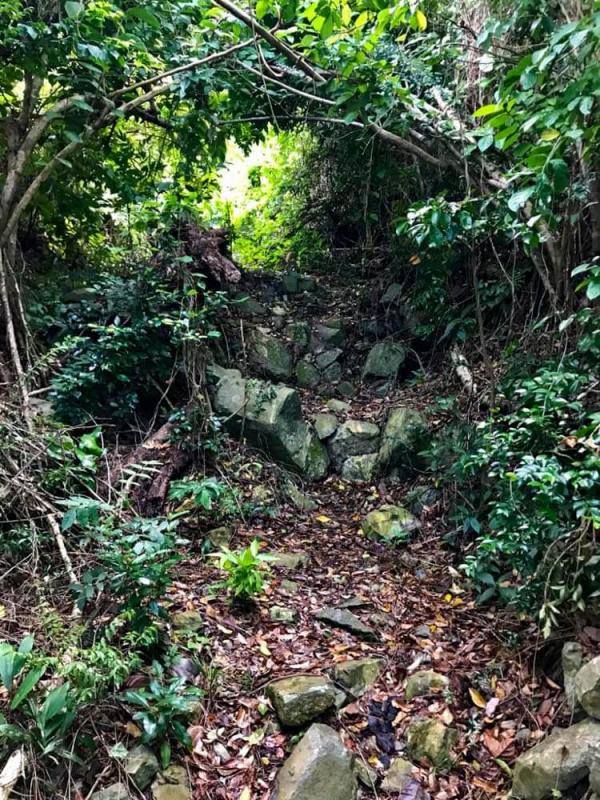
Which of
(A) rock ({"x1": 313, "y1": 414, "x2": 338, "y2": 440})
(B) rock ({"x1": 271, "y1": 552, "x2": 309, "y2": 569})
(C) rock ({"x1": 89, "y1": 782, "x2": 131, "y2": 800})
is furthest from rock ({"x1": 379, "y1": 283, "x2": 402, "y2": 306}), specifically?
(C) rock ({"x1": 89, "y1": 782, "x2": 131, "y2": 800})

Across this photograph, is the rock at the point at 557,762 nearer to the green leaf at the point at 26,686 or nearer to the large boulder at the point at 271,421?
the green leaf at the point at 26,686

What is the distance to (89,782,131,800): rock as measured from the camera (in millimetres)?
2021

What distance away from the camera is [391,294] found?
5973 millimetres

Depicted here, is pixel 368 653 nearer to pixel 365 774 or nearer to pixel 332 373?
pixel 365 774

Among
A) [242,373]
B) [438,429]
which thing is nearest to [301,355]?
[242,373]

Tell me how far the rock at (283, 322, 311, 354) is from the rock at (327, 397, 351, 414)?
2.53 ft

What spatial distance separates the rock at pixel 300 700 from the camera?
2.49 meters

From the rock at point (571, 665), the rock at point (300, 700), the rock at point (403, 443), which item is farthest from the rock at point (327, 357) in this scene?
the rock at point (571, 665)

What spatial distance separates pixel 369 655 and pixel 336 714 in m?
0.43

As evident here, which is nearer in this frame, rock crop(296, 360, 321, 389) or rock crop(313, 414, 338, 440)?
rock crop(313, 414, 338, 440)

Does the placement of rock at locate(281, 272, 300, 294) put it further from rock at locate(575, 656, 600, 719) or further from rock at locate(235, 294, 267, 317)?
rock at locate(575, 656, 600, 719)

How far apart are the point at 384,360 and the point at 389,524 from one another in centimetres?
211

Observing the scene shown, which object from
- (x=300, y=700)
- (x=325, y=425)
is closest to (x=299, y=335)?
(x=325, y=425)

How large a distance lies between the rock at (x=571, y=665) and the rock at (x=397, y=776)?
77 centimetres
